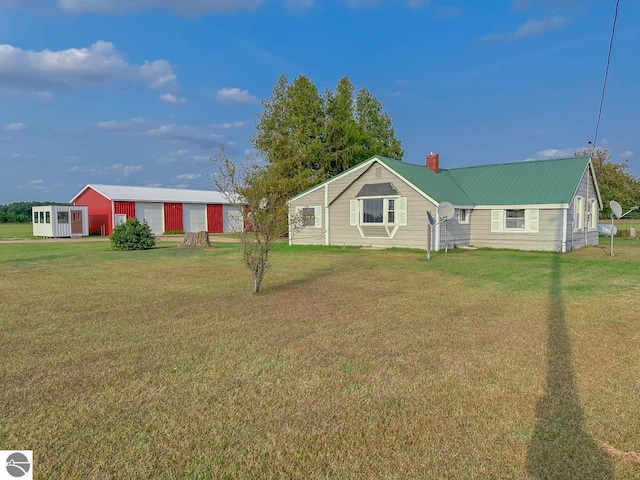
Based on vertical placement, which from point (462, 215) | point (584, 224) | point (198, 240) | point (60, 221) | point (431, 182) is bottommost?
point (198, 240)

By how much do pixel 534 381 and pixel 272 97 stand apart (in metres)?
31.4

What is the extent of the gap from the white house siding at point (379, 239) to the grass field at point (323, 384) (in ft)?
35.7

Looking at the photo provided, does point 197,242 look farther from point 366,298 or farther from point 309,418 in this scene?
point 309,418

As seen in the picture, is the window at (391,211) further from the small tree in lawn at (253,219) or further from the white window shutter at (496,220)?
the small tree in lawn at (253,219)

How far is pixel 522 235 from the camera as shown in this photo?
19.9 metres

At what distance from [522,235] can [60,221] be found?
32466mm

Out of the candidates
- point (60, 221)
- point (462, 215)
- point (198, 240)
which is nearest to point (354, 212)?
point (462, 215)

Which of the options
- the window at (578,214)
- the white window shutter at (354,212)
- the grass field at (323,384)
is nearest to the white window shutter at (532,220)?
the window at (578,214)

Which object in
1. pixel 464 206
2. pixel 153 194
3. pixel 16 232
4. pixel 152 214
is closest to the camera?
pixel 464 206

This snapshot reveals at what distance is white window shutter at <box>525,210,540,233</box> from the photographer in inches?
768

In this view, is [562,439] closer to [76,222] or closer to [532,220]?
[532,220]

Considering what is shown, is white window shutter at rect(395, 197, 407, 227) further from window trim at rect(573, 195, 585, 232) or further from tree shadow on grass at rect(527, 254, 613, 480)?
tree shadow on grass at rect(527, 254, 613, 480)

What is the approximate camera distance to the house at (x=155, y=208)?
35875mm

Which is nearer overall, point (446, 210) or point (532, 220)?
point (446, 210)
